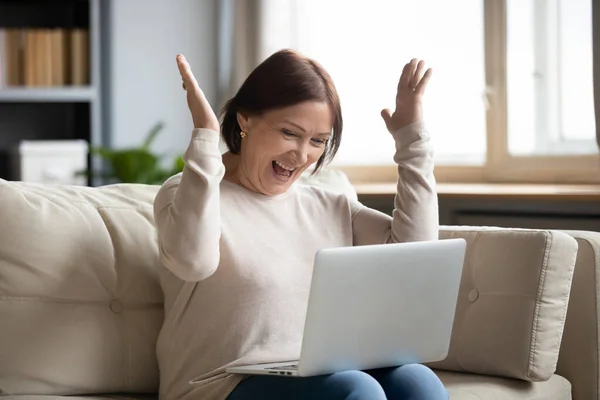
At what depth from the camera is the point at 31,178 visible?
405 centimetres

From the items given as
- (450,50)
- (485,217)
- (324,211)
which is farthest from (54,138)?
(324,211)

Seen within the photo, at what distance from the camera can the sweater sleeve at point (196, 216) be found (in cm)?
159

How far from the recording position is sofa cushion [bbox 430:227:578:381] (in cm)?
192

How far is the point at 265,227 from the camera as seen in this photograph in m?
1.79

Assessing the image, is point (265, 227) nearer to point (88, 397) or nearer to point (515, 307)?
point (88, 397)

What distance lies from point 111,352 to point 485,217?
163cm

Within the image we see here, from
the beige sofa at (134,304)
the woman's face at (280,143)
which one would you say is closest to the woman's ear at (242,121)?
the woman's face at (280,143)

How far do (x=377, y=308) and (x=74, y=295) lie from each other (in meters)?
0.57

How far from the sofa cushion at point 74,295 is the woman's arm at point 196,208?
210 millimetres

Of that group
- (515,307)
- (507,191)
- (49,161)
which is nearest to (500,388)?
(515,307)

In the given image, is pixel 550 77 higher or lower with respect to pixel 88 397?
higher

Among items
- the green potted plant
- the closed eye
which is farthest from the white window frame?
the closed eye

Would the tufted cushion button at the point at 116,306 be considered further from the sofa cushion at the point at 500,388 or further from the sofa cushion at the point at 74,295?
the sofa cushion at the point at 500,388

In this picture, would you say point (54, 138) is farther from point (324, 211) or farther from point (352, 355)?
point (352, 355)
